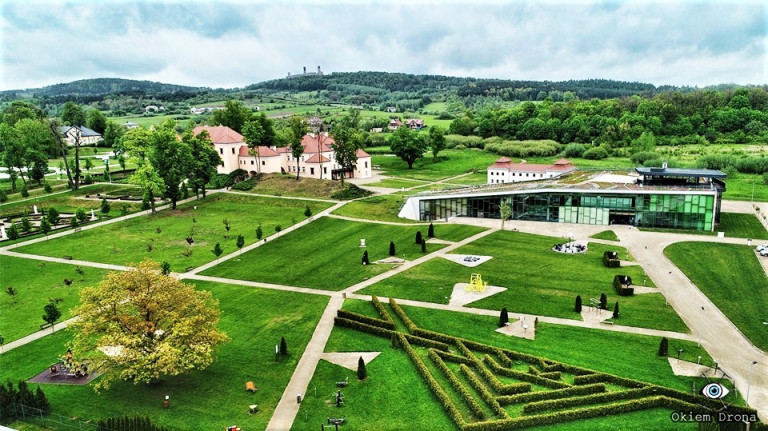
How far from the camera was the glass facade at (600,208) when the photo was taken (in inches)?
2741

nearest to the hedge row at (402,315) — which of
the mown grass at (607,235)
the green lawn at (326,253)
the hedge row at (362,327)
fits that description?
the hedge row at (362,327)

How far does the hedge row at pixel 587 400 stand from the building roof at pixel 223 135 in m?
89.9

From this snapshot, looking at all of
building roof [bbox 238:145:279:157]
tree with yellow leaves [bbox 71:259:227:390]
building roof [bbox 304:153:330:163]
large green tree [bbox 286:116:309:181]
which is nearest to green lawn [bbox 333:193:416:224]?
large green tree [bbox 286:116:309:181]

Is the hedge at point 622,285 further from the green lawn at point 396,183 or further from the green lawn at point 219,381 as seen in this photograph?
the green lawn at point 396,183

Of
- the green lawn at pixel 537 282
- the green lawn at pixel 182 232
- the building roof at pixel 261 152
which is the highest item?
the building roof at pixel 261 152

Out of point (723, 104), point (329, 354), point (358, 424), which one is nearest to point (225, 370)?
point (329, 354)

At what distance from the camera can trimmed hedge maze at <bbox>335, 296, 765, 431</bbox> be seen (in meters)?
31.0

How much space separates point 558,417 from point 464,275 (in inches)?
969

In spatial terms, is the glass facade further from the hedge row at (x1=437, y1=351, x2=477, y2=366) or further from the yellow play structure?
the hedge row at (x1=437, y1=351, x2=477, y2=366)

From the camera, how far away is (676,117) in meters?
158

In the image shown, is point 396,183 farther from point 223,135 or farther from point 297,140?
point 223,135

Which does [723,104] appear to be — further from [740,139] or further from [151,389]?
[151,389]

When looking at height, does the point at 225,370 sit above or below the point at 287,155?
below

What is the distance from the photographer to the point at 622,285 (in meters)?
48.9
